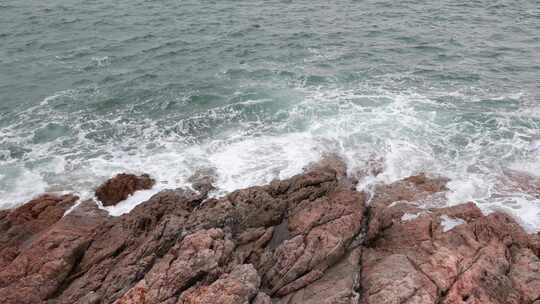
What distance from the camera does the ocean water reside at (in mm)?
27766

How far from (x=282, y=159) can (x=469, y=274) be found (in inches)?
545

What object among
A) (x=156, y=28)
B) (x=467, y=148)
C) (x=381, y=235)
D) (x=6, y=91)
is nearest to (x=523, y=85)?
(x=467, y=148)

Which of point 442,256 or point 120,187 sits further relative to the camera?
point 120,187

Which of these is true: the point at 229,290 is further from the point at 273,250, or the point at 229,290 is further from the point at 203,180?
the point at 203,180

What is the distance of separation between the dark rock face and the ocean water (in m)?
0.94

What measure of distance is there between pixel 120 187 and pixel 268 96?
1594 cm

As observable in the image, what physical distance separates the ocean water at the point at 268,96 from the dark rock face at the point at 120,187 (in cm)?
94

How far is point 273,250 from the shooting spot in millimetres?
19422

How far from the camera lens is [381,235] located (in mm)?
20656

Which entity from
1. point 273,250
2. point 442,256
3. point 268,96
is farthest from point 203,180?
point 442,256

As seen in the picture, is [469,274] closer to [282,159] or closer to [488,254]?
[488,254]

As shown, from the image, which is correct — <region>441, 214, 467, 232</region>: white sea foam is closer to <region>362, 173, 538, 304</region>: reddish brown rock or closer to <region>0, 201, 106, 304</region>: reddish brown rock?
<region>362, 173, 538, 304</region>: reddish brown rock

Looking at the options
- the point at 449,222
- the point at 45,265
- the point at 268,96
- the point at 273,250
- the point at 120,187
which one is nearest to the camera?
Result: the point at 45,265

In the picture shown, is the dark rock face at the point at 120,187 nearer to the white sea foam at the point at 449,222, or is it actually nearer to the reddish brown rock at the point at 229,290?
the reddish brown rock at the point at 229,290
